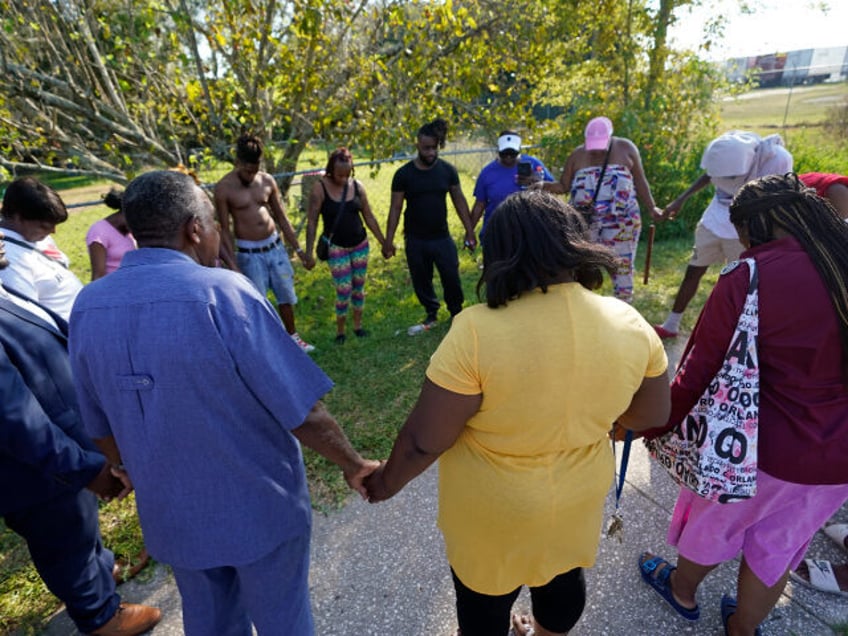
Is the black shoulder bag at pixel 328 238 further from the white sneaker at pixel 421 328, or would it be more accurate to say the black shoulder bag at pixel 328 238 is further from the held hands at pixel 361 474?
the held hands at pixel 361 474

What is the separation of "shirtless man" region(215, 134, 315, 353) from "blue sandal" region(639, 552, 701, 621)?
3.56m

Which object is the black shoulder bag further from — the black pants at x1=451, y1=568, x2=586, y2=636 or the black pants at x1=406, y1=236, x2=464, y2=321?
the black pants at x1=451, y1=568, x2=586, y2=636

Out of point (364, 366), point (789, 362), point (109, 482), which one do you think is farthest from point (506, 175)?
point (109, 482)

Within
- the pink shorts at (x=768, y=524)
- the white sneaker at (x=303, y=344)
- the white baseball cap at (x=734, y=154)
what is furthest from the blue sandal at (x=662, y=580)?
the white sneaker at (x=303, y=344)

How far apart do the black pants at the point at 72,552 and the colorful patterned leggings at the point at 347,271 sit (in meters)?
2.99

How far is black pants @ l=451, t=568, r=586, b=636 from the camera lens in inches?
64.8

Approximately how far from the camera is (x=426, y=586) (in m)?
2.40

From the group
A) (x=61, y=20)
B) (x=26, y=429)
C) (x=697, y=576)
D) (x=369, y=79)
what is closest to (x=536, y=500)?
(x=697, y=576)

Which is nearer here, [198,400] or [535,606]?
[198,400]

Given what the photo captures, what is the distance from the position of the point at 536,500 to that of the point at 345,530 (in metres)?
1.68

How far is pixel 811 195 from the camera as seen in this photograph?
1.70 metres

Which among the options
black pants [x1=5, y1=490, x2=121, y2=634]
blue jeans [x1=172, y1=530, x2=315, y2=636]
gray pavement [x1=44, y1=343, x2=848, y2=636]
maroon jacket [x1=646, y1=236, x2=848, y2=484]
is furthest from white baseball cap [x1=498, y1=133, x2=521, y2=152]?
black pants [x1=5, y1=490, x2=121, y2=634]

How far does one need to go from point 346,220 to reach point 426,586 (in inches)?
125

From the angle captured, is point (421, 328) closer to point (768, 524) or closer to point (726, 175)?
point (726, 175)
